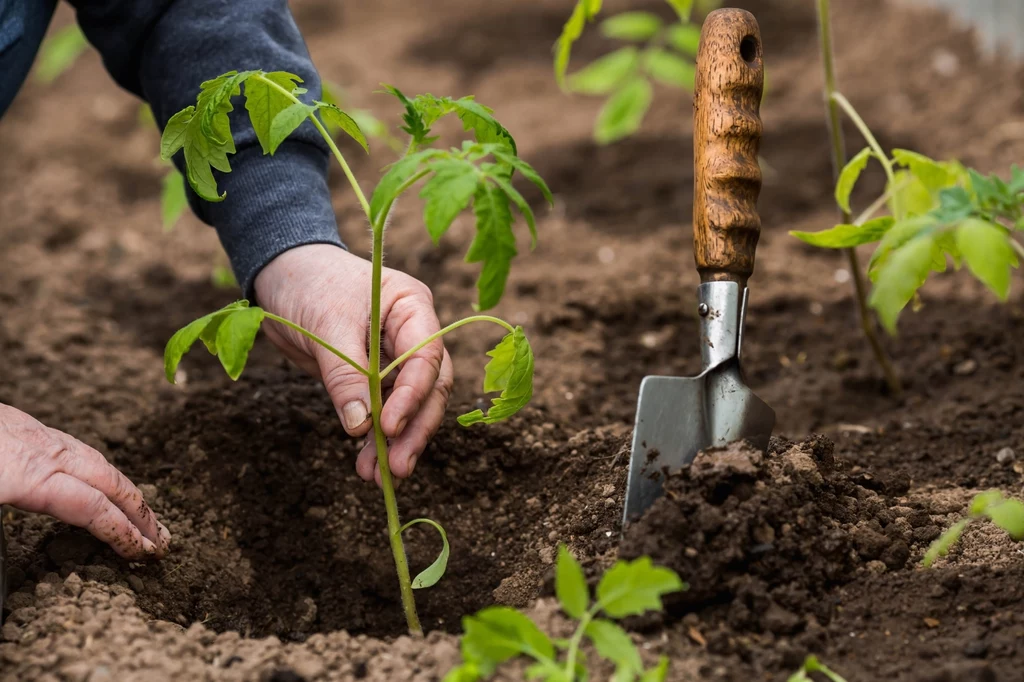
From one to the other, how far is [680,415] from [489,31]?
4337mm

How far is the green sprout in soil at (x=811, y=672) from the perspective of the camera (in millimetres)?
1289

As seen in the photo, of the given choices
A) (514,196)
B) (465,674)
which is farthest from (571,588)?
(514,196)

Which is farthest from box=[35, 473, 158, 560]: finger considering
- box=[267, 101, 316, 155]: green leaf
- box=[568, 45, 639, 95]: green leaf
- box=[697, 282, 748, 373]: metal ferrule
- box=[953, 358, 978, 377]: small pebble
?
box=[568, 45, 639, 95]: green leaf

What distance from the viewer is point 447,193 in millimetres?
1261

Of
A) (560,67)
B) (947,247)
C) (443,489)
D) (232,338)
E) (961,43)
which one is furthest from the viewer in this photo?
(961,43)

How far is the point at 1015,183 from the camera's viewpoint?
1394mm

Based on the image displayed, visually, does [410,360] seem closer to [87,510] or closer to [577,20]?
[87,510]

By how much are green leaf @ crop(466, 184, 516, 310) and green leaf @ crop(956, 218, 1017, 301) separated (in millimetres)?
571

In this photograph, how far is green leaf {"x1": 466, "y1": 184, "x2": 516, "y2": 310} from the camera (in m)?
1.28

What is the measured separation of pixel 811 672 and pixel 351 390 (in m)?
0.83

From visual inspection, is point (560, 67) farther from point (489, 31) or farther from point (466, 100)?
point (489, 31)

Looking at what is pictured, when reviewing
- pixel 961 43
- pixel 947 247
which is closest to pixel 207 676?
pixel 947 247

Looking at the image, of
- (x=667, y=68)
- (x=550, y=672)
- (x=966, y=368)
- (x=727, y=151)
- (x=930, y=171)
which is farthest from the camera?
(x=667, y=68)

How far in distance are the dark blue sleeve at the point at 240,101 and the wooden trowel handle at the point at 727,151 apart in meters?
0.75
